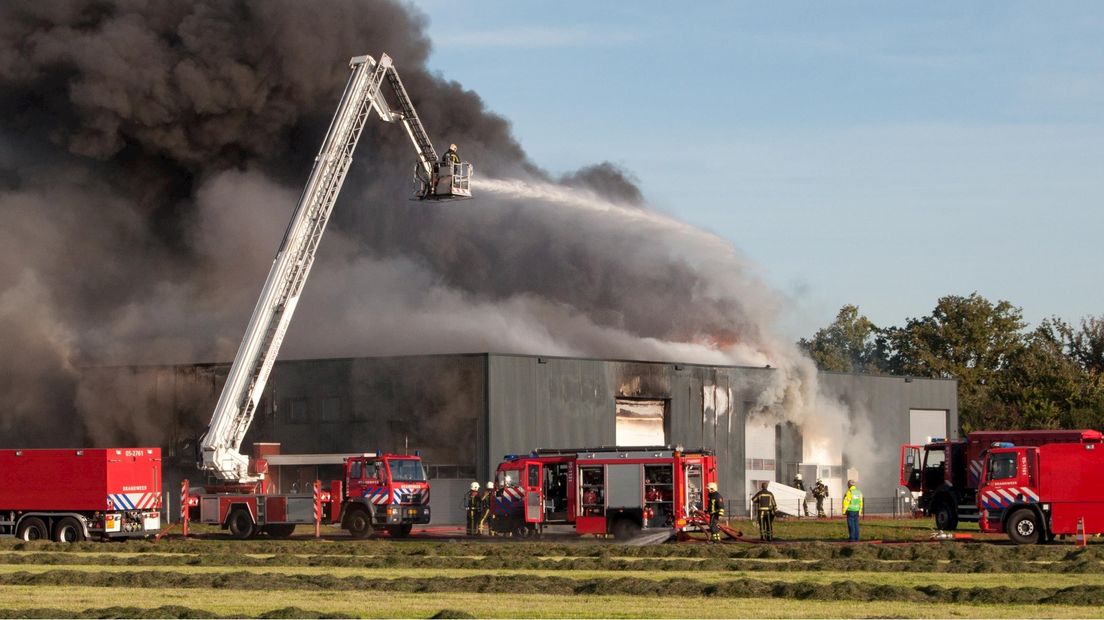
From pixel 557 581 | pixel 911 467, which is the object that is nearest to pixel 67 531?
pixel 557 581

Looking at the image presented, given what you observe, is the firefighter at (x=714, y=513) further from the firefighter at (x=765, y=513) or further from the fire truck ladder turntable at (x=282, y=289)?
the fire truck ladder turntable at (x=282, y=289)

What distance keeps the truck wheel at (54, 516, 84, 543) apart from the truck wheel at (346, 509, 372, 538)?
6.69 meters

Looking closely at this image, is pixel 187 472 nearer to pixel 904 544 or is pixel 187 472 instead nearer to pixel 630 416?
pixel 630 416

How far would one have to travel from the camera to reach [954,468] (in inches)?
1693

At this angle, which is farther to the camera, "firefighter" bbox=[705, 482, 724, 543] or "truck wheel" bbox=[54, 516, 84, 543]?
"truck wheel" bbox=[54, 516, 84, 543]

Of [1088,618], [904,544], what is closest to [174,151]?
[904,544]

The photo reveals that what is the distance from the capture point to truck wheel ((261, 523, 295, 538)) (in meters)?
37.6

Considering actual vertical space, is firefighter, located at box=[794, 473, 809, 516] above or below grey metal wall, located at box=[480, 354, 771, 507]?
below

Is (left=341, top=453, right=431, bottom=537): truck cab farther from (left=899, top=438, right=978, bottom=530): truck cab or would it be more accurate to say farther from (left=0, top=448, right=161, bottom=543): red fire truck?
(left=899, top=438, right=978, bottom=530): truck cab

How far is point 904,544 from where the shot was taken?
103 ft

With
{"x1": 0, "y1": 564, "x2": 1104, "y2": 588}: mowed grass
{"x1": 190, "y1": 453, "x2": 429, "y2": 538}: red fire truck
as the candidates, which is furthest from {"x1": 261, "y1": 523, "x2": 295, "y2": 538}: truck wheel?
{"x1": 0, "y1": 564, "x2": 1104, "y2": 588}: mowed grass

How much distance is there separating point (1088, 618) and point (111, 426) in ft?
137

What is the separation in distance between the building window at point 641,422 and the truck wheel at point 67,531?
2039 cm

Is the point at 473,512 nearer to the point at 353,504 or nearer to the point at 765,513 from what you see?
the point at 353,504
